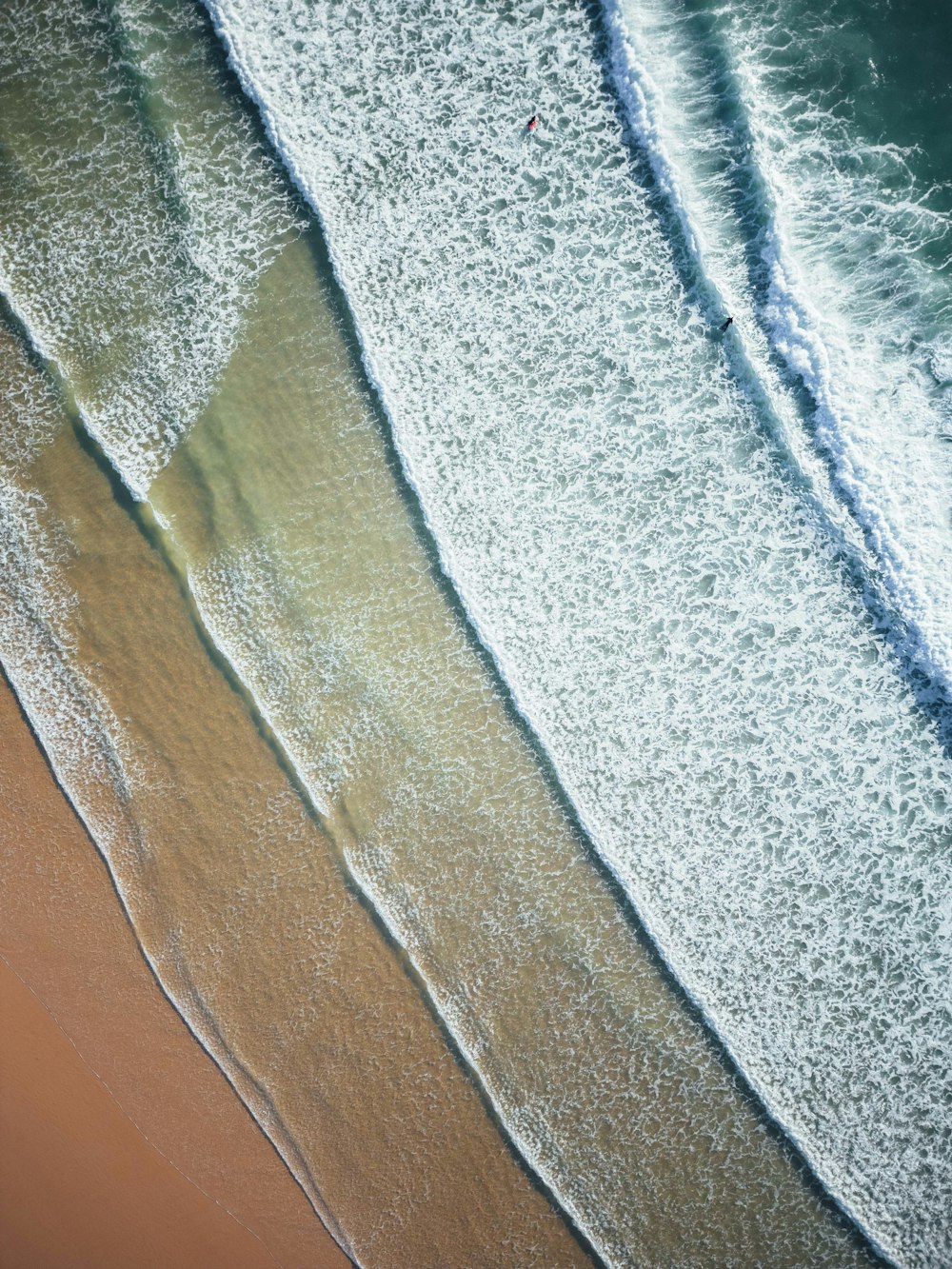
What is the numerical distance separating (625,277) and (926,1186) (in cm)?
684

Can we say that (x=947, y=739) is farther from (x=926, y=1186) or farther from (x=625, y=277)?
(x=625, y=277)

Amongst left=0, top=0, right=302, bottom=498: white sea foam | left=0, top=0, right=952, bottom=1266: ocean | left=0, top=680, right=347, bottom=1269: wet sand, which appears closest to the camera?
left=0, top=680, right=347, bottom=1269: wet sand

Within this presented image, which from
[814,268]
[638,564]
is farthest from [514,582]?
[814,268]

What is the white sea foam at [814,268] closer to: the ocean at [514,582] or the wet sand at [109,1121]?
the ocean at [514,582]

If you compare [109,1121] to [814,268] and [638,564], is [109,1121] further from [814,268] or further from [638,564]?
[814,268]

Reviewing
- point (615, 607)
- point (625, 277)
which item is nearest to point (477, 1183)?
point (615, 607)

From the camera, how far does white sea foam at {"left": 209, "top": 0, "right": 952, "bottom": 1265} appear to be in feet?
15.8

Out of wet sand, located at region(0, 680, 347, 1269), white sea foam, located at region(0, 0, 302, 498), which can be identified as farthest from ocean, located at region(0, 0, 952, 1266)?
wet sand, located at region(0, 680, 347, 1269)

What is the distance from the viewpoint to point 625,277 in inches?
202

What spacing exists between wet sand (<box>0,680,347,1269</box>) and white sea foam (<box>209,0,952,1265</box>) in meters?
1.82

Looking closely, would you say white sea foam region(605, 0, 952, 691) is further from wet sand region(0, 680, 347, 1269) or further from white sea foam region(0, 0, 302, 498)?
wet sand region(0, 680, 347, 1269)

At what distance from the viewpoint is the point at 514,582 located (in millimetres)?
4965

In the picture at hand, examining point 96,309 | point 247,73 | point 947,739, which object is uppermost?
point 247,73

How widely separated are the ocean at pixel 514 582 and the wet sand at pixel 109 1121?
311 mm
